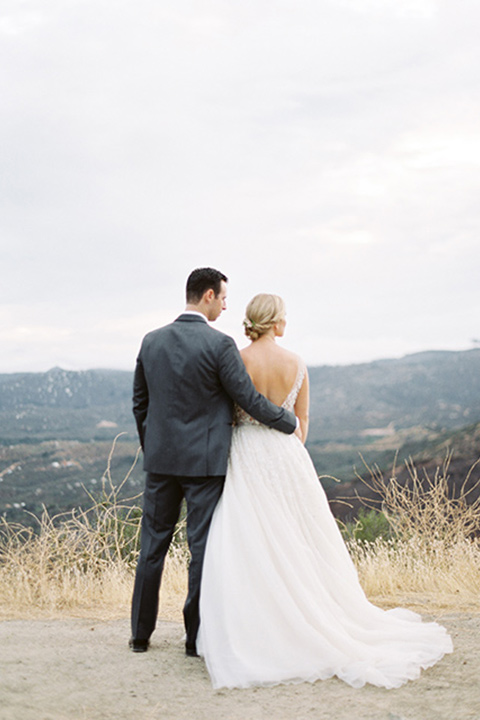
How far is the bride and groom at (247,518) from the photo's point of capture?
4.13m

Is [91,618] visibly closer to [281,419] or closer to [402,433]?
[281,419]

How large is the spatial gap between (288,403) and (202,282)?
89 centimetres

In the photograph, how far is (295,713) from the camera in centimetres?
359

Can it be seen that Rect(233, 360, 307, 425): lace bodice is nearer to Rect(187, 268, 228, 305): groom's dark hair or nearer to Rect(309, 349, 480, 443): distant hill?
Rect(187, 268, 228, 305): groom's dark hair

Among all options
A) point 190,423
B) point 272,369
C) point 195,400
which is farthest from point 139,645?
point 272,369

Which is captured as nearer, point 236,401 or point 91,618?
point 236,401

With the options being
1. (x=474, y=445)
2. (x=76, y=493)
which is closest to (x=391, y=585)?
(x=76, y=493)

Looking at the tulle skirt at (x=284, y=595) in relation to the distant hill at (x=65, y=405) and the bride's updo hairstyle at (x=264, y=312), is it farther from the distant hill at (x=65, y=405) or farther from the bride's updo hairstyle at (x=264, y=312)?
the distant hill at (x=65, y=405)

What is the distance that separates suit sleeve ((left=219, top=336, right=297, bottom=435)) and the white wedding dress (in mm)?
249

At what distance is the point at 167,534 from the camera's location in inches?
179

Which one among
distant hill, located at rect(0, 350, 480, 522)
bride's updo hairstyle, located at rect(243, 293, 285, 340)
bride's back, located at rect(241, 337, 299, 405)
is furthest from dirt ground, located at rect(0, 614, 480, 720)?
distant hill, located at rect(0, 350, 480, 522)

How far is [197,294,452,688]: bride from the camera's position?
4078 mm

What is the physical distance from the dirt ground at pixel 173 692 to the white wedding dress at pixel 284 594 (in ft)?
0.38

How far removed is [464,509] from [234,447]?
4.58 m
